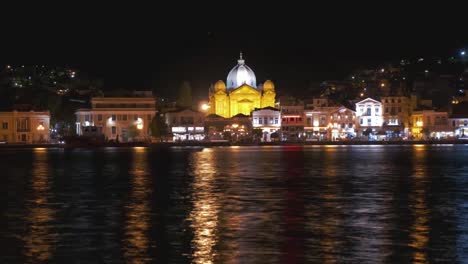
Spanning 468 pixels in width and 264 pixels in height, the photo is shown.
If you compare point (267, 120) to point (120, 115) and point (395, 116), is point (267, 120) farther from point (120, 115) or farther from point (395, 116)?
point (120, 115)

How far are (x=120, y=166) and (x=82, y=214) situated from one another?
29.9 meters

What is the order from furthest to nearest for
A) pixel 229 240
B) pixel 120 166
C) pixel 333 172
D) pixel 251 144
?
pixel 251 144
pixel 120 166
pixel 333 172
pixel 229 240

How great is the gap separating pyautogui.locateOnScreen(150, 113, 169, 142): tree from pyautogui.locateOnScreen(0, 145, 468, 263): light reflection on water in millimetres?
74517

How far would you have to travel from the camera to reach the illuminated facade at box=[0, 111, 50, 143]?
11394 cm

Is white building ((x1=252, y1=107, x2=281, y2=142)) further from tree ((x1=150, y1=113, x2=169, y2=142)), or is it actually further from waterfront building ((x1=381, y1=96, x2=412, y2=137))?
waterfront building ((x1=381, y1=96, x2=412, y2=137))

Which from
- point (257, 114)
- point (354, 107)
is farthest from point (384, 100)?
point (257, 114)

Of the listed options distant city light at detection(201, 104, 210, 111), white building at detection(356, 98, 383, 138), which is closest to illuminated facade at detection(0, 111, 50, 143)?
distant city light at detection(201, 104, 210, 111)

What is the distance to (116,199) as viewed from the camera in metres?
31.7

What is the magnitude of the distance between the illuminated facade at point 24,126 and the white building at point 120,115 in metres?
5.94

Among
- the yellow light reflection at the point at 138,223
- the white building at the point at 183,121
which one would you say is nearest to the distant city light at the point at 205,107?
the white building at the point at 183,121

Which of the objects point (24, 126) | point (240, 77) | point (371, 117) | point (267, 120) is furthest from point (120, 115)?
point (371, 117)

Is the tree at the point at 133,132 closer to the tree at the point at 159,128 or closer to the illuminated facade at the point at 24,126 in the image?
the tree at the point at 159,128

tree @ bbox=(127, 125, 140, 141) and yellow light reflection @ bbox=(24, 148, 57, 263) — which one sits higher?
tree @ bbox=(127, 125, 140, 141)

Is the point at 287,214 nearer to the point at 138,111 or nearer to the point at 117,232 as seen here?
the point at 117,232
